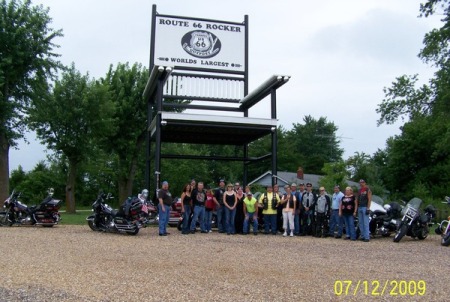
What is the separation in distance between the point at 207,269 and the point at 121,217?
19.3 feet

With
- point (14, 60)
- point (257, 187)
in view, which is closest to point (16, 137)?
point (14, 60)

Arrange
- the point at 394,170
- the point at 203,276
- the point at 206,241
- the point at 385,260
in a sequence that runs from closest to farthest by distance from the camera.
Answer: the point at 203,276 → the point at 385,260 → the point at 206,241 → the point at 394,170

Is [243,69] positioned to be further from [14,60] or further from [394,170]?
[394,170]

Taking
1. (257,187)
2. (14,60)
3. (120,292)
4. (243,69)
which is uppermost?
(14,60)

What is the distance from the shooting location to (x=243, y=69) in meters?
16.3

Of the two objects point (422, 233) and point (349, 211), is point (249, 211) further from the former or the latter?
point (422, 233)

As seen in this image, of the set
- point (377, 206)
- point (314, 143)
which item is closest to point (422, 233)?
point (377, 206)

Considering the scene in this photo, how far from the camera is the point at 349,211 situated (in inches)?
503

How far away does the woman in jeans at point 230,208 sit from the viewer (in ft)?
44.6

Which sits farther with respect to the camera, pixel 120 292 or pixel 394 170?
pixel 394 170

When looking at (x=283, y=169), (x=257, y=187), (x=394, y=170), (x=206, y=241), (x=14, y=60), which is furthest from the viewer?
(x=283, y=169)

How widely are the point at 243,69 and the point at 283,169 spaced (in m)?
41.5
